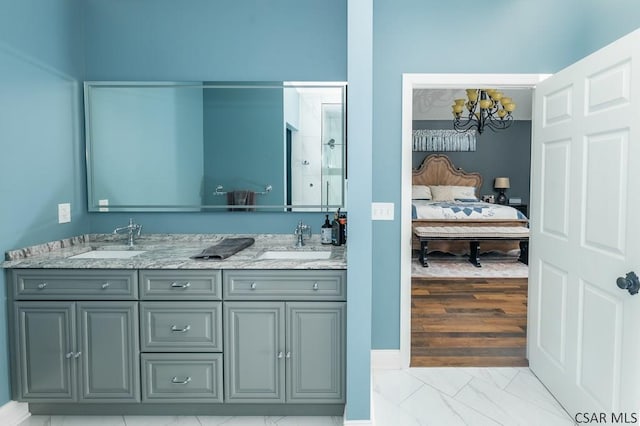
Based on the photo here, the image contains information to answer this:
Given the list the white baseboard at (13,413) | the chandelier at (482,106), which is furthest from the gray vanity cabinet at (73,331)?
the chandelier at (482,106)

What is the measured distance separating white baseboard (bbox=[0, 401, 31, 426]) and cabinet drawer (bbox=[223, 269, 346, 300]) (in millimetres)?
1317

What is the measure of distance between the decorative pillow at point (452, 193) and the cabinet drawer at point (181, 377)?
6297 millimetres

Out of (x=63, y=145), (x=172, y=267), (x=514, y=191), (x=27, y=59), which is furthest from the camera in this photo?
(x=514, y=191)

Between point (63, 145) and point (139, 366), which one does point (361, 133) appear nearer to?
point (139, 366)

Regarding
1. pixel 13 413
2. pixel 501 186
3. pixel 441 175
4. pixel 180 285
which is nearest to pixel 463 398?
pixel 180 285

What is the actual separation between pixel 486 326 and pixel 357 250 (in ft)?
7.49

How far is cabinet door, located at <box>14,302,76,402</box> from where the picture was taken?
2154 mm

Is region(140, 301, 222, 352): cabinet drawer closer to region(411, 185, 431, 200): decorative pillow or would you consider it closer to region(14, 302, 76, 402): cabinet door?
region(14, 302, 76, 402): cabinet door

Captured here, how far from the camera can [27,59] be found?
7.47 feet

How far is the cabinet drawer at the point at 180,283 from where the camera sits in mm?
2148

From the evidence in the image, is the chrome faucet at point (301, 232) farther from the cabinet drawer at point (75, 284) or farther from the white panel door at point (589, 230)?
the white panel door at point (589, 230)

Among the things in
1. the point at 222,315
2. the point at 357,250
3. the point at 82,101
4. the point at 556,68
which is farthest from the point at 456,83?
the point at 82,101

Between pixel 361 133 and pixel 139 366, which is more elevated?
pixel 361 133

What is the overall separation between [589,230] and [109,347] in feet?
8.60
